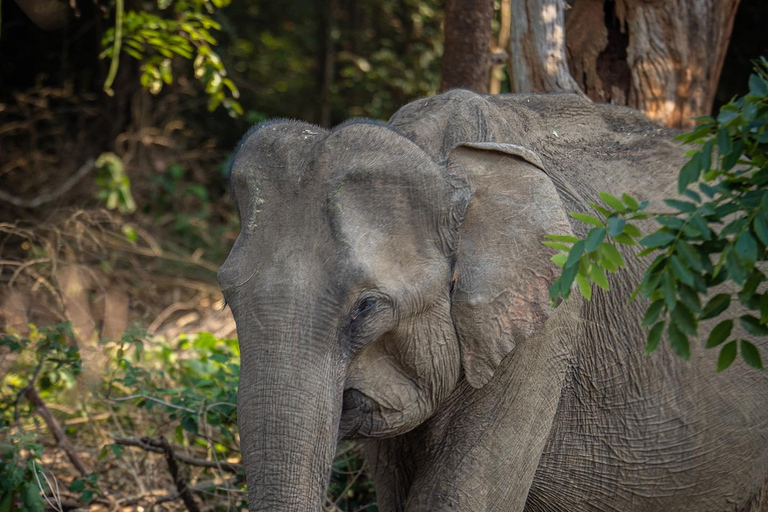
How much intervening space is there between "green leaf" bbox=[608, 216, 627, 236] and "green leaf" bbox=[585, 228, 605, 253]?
0.02 metres

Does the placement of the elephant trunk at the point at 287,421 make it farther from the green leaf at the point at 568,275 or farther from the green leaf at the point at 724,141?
the green leaf at the point at 724,141

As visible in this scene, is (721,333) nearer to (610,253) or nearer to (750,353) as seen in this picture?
(750,353)

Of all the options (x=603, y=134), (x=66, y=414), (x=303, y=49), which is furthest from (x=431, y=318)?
(x=303, y=49)

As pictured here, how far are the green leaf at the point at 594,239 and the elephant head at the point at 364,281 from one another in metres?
0.51

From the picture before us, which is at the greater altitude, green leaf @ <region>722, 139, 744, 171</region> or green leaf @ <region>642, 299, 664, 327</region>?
green leaf @ <region>722, 139, 744, 171</region>

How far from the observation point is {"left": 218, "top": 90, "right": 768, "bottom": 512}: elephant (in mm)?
2508

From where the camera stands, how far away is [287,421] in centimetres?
242

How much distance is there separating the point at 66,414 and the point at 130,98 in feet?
18.6

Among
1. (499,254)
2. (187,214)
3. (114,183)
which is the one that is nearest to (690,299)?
(499,254)

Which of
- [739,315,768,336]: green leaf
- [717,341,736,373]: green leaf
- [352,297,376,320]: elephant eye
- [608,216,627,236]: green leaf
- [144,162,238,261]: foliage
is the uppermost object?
[608,216,627,236]: green leaf

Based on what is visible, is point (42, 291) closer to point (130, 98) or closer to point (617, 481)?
point (130, 98)

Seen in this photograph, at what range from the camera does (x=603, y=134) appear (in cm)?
360

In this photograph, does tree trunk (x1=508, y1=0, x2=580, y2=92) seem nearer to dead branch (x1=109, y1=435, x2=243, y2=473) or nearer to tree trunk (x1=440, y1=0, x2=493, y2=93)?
tree trunk (x1=440, y1=0, x2=493, y2=93)

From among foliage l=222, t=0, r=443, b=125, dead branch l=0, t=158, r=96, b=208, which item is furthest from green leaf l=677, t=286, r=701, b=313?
foliage l=222, t=0, r=443, b=125
